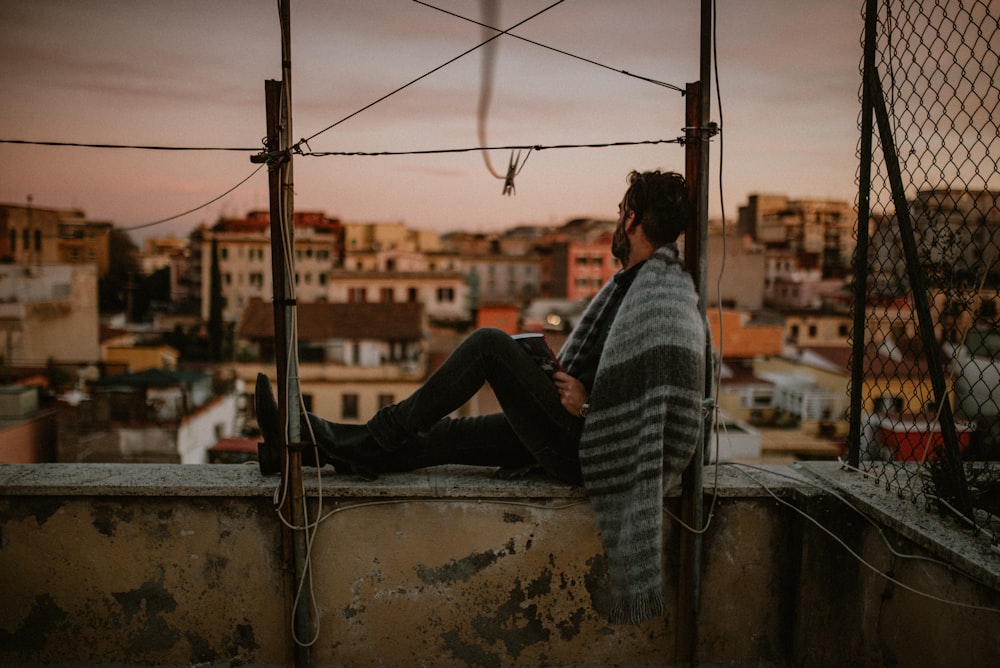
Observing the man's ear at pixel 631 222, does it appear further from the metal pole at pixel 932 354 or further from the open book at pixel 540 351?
the metal pole at pixel 932 354

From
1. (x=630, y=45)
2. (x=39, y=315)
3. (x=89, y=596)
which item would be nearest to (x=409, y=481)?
(x=89, y=596)

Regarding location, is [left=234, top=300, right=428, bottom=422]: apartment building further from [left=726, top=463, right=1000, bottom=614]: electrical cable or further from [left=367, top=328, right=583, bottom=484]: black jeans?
[left=726, top=463, right=1000, bottom=614]: electrical cable

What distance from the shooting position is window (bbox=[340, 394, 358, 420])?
27312 mm

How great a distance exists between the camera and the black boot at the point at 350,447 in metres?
2.13

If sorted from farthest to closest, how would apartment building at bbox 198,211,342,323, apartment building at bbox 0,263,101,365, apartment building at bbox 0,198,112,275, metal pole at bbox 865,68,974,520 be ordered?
1. apartment building at bbox 198,211,342,323
2. apartment building at bbox 0,263,101,365
3. apartment building at bbox 0,198,112,275
4. metal pole at bbox 865,68,974,520

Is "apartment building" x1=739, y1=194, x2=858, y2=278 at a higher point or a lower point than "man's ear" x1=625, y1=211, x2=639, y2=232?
higher

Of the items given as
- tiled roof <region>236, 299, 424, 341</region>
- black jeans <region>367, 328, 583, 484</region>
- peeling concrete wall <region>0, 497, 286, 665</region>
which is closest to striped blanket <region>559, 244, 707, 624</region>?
black jeans <region>367, 328, 583, 484</region>

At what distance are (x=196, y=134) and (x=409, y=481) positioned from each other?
1085 centimetres

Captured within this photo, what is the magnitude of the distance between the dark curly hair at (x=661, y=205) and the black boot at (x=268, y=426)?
1202 millimetres

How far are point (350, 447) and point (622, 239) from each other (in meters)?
1.06

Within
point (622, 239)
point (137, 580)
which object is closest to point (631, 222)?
point (622, 239)

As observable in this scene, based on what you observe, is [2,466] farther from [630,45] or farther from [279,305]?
[630,45]

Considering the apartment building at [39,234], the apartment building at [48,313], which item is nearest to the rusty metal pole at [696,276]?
the apartment building at [39,234]

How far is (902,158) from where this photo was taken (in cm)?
204
